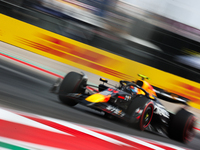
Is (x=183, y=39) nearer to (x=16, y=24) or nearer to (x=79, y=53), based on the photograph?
(x=79, y=53)

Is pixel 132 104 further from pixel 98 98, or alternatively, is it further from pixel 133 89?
pixel 98 98

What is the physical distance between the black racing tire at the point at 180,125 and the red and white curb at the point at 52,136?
939 mm

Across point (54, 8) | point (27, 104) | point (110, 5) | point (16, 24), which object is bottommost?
point (27, 104)

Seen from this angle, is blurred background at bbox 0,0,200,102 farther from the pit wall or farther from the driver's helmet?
the driver's helmet

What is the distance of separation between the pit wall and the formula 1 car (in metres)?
3.12

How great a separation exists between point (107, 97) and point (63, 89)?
0.89 meters

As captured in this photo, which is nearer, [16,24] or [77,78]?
[77,78]

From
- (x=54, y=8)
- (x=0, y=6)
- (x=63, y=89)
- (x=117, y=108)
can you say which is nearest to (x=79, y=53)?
(x=54, y=8)

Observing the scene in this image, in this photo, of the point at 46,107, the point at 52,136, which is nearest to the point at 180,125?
the point at 46,107

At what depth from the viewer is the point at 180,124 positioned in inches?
196

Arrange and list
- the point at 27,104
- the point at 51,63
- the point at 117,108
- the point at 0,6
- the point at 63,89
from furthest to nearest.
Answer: the point at 0,6 < the point at 51,63 < the point at 63,89 < the point at 117,108 < the point at 27,104

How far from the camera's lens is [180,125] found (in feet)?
16.4

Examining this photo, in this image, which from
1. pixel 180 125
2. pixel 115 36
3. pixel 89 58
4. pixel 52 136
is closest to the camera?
pixel 52 136

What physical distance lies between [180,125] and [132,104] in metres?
1.23
